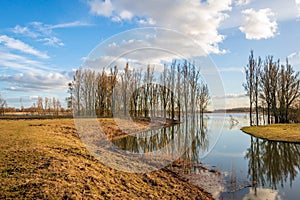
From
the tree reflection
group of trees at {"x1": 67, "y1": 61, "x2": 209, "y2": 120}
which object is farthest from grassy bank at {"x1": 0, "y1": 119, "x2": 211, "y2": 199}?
group of trees at {"x1": 67, "y1": 61, "x2": 209, "y2": 120}

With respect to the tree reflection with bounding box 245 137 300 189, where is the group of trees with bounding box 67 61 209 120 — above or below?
above

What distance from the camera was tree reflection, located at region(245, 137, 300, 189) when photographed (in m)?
9.98

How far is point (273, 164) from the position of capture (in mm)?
13000

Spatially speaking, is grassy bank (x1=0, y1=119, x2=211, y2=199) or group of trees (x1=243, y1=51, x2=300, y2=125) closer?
grassy bank (x1=0, y1=119, x2=211, y2=199)

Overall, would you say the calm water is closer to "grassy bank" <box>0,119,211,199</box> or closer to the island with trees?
"grassy bank" <box>0,119,211,199</box>

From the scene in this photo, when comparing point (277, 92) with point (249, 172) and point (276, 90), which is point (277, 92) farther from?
point (249, 172)

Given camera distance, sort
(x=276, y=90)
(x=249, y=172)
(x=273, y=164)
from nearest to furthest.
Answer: (x=249, y=172), (x=273, y=164), (x=276, y=90)

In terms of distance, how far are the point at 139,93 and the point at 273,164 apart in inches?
1218

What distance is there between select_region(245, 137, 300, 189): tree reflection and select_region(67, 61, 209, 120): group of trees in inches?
681

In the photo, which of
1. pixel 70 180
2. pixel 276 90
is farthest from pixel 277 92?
pixel 70 180

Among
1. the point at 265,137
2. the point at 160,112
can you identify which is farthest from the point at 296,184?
the point at 160,112

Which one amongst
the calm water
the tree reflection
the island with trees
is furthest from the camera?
the island with trees

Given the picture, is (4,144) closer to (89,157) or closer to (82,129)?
(89,157)

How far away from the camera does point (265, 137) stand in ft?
75.4
